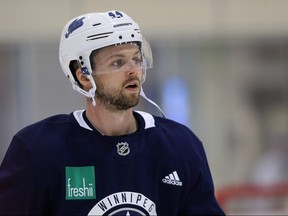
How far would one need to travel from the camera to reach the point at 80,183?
2744 millimetres

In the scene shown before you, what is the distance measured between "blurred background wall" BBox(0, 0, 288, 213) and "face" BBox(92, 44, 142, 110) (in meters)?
4.43

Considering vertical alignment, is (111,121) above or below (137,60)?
below

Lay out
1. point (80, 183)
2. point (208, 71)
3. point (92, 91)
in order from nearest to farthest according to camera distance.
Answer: point (80, 183), point (92, 91), point (208, 71)

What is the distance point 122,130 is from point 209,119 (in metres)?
4.88

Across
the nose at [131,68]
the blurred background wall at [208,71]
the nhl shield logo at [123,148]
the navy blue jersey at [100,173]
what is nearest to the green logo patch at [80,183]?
the navy blue jersey at [100,173]

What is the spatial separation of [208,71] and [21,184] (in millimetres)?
5058

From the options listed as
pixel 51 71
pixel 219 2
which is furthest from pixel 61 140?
pixel 219 2

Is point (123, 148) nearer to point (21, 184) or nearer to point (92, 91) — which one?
point (92, 91)

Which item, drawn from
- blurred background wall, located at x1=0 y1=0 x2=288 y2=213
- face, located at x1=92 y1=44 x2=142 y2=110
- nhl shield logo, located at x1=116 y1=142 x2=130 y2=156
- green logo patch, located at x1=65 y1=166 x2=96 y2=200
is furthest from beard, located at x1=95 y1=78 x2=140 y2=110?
blurred background wall, located at x1=0 y1=0 x2=288 y2=213

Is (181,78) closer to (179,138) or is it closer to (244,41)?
(244,41)

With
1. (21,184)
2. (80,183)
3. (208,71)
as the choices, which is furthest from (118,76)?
(208,71)

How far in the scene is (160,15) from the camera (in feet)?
25.0

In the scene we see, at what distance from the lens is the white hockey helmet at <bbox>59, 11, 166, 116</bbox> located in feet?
9.31

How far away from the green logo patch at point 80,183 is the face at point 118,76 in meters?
0.24
